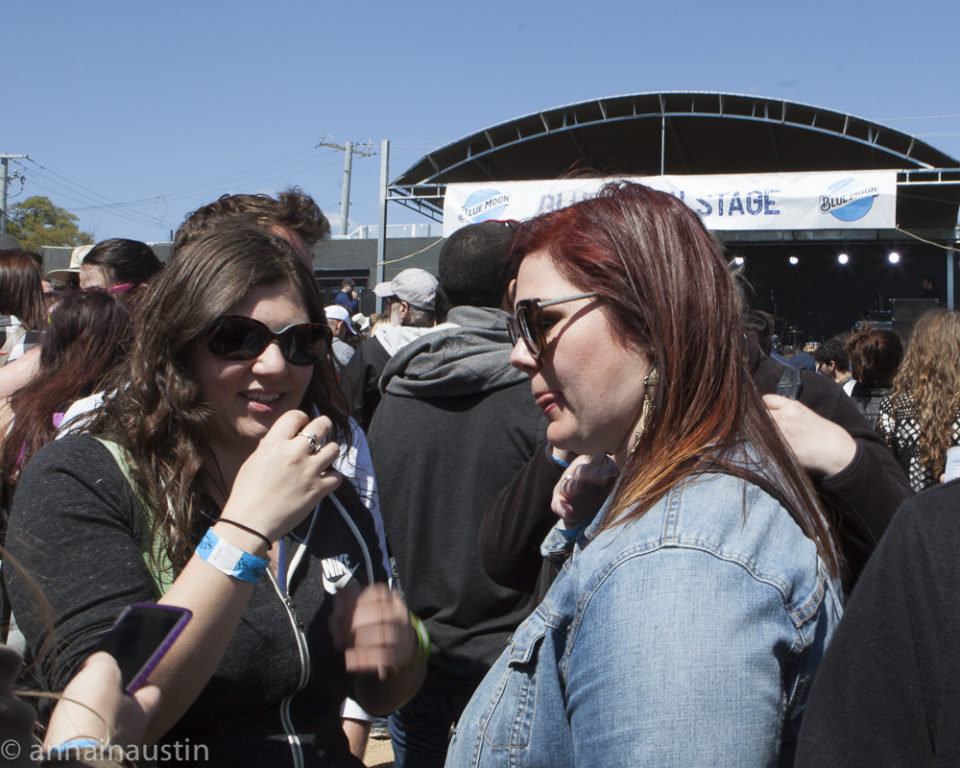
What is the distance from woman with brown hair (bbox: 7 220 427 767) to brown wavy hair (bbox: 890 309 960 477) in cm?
342

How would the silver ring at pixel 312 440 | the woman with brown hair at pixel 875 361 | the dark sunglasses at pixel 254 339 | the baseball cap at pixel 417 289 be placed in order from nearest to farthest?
the silver ring at pixel 312 440
the dark sunglasses at pixel 254 339
the baseball cap at pixel 417 289
the woman with brown hair at pixel 875 361

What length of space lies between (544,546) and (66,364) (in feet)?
6.07

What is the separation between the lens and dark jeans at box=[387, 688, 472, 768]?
266 cm

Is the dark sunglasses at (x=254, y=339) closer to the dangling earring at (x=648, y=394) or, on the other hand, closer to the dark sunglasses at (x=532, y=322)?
the dark sunglasses at (x=532, y=322)

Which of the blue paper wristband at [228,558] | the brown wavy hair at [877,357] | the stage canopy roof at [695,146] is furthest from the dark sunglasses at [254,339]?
the stage canopy roof at [695,146]

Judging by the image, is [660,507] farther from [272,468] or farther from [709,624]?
Answer: [272,468]

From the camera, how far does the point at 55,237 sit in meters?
52.1

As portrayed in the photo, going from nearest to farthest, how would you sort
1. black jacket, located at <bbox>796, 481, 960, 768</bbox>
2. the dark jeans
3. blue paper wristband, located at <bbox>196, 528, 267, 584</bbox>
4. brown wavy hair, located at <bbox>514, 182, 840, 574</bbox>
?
black jacket, located at <bbox>796, 481, 960, 768</bbox> → brown wavy hair, located at <bbox>514, 182, 840, 574</bbox> → blue paper wristband, located at <bbox>196, 528, 267, 584</bbox> → the dark jeans

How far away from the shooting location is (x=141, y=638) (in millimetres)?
1202

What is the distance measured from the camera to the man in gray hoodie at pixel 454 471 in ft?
8.75

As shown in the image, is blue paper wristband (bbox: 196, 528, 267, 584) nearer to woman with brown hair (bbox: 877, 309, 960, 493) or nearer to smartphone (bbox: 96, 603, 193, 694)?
smartphone (bbox: 96, 603, 193, 694)

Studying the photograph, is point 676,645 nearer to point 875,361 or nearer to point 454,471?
point 454,471

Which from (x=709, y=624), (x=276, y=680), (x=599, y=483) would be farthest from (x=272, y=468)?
(x=709, y=624)

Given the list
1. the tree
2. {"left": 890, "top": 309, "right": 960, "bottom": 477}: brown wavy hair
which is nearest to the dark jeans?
{"left": 890, "top": 309, "right": 960, "bottom": 477}: brown wavy hair
